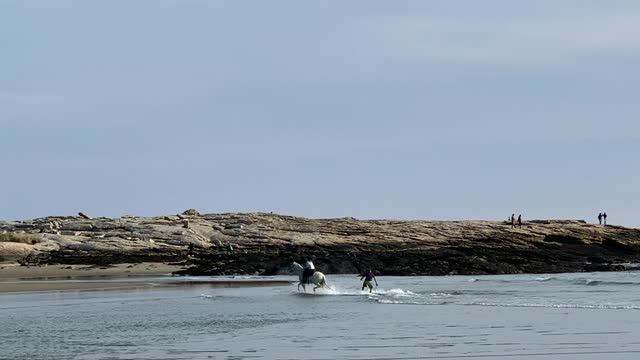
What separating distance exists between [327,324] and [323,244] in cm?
5231

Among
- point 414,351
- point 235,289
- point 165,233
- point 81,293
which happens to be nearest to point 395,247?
point 165,233

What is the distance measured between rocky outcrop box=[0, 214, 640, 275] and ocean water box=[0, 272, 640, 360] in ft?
62.6

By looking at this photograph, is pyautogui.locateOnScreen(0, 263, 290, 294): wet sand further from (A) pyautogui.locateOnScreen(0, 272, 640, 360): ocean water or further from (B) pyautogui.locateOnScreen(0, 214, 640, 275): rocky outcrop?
(A) pyautogui.locateOnScreen(0, 272, 640, 360): ocean water

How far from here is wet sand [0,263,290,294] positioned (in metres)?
48.8

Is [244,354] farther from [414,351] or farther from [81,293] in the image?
[81,293]

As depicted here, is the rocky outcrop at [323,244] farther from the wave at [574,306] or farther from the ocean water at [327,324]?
the wave at [574,306]

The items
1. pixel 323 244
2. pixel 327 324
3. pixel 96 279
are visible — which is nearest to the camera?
pixel 327 324

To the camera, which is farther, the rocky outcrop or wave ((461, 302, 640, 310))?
the rocky outcrop

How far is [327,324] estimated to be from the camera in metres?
26.5

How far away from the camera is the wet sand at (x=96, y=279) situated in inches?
1921

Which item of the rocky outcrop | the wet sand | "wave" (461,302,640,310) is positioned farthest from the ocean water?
the rocky outcrop

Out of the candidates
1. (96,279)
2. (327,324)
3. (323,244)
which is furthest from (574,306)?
(323,244)

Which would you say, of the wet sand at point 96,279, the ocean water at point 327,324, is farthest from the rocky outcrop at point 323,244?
the ocean water at point 327,324

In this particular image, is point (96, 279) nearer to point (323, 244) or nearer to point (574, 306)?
point (323, 244)
